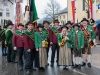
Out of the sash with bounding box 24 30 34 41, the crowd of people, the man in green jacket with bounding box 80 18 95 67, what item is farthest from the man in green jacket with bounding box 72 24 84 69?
the sash with bounding box 24 30 34 41

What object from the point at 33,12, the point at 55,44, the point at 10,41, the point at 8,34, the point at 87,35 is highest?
the point at 33,12

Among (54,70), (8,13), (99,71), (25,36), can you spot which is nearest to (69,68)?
(54,70)

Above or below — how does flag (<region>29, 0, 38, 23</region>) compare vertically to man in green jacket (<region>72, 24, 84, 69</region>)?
above

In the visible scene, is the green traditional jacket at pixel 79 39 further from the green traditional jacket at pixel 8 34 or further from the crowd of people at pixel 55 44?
the green traditional jacket at pixel 8 34

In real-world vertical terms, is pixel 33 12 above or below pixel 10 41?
above

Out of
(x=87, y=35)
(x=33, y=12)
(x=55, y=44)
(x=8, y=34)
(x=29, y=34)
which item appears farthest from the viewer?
(x=8, y=34)

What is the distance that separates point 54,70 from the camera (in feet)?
26.9

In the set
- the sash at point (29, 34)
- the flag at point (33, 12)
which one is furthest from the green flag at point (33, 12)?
the sash at point (29, 34)

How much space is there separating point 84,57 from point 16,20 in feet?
10.6

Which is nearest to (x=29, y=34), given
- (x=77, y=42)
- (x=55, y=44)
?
(x=55, y=44)

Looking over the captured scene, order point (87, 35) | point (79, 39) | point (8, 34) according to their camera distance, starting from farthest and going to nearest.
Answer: point (8, 34) < point (87, 35) < point (79, 39)

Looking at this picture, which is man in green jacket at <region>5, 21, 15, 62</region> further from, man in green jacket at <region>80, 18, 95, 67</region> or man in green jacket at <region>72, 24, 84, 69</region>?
man in green jacket at <region>80, 18, 95, 67</region>

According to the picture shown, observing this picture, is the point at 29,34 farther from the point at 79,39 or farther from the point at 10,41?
the point at 10,41

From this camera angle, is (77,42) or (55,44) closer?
(77,42)
